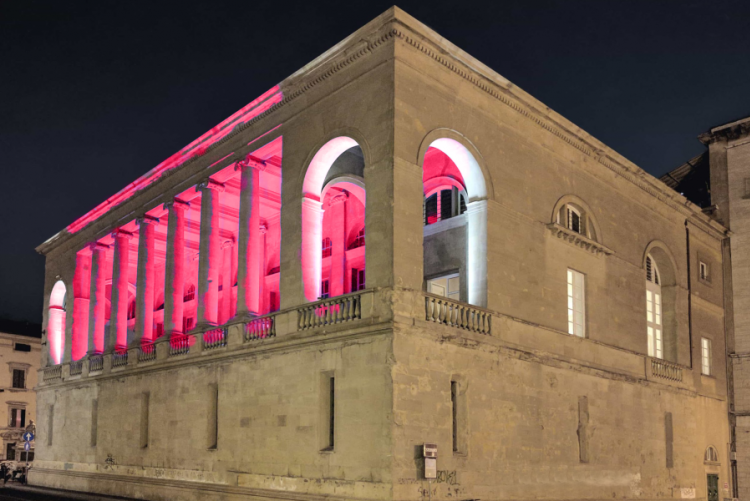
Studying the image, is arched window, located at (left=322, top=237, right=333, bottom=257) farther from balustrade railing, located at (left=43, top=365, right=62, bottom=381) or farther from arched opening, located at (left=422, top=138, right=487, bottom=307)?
balustrade railing, located at (left=43, top=365, right=62, bottom=381)

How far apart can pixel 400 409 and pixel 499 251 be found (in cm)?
622

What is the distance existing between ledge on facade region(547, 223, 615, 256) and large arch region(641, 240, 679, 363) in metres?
4.48

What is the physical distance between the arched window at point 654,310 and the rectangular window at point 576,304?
530 centimetres

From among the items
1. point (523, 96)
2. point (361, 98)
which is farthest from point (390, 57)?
point (523, 96)

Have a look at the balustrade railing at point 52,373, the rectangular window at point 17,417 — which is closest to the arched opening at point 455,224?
the balustrade railing at point 52,373

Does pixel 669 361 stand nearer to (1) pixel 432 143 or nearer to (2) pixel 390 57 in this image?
(1) pixel 432 143

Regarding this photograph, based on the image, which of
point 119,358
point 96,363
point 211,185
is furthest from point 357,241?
point 96,363

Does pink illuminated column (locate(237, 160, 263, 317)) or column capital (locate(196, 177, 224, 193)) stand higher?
column capital (locate(196, 177, 224, 193))

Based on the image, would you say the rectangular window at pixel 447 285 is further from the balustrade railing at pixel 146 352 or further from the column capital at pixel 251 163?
the balustrade railing at pixel 146 352

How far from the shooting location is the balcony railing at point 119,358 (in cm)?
2955

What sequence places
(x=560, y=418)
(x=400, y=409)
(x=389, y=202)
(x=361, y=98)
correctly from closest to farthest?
(x=400, y=409), (x=389, y=202), (x=361, y=98), (x=560, y=418)

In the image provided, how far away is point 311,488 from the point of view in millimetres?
19688

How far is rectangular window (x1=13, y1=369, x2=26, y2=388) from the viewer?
6150 centimetres

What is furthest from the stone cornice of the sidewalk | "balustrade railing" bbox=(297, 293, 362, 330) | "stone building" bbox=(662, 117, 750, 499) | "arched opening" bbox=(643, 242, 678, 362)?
the sidewalk
